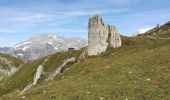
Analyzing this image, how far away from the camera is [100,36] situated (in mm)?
75688

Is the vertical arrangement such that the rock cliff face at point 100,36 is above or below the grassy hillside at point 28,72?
above

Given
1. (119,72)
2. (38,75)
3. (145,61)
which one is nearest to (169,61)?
(145,61)

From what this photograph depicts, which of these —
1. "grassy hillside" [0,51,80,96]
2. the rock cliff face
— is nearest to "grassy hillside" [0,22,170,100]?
the rock cliff face

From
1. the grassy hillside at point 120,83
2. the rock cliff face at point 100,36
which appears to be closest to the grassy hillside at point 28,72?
the rock cliff face at point 100,36

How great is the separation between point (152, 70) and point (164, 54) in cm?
1174

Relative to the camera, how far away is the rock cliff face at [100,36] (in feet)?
246

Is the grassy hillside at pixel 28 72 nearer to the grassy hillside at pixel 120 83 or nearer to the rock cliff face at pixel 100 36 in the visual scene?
the rock cliff face at pixel 100 36

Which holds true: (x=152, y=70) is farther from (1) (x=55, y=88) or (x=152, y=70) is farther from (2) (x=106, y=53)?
(2) (x=106, y=53)

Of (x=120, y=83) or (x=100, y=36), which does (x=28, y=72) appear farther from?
(x=120, y=83)

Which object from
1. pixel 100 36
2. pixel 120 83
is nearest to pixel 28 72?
pixel 100 36

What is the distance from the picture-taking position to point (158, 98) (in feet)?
109

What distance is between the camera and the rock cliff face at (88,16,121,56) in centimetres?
7506

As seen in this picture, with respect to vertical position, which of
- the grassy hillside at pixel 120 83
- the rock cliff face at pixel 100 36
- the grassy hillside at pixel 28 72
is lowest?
the grassy hillside at pixel 28 72

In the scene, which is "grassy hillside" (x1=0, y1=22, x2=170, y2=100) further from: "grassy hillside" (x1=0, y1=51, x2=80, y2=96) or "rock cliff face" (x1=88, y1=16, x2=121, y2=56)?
"grassy hillside" (x1=0, y1=51, x2=80, y2=96)
